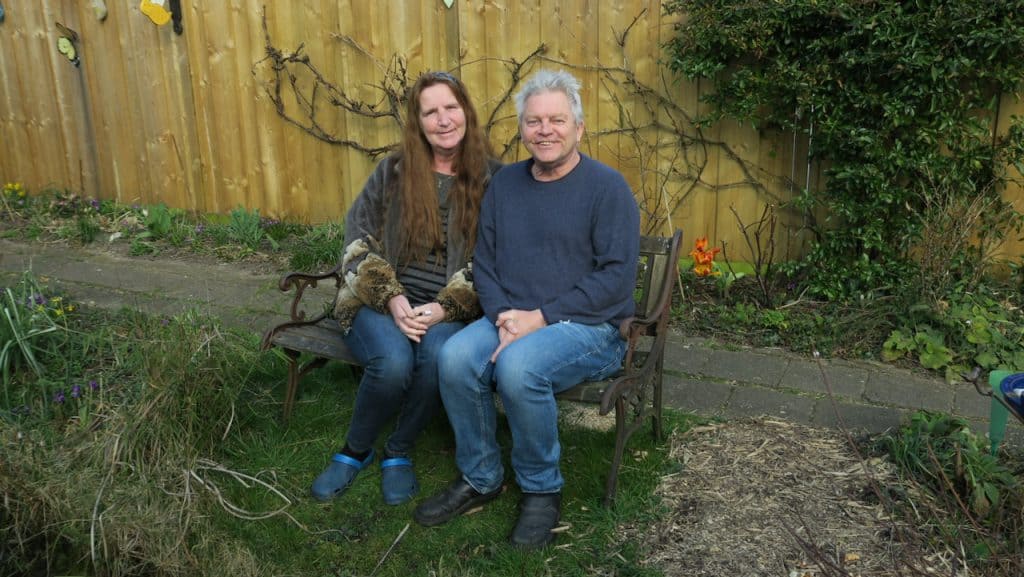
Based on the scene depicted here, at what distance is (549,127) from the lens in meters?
2.99

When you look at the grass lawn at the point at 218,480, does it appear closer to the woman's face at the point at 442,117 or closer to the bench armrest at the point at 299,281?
the bench armrest at the point at 299,281

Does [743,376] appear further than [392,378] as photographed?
Yes

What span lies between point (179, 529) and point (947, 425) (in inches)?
98.8

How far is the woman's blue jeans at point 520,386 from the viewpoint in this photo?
112 inches

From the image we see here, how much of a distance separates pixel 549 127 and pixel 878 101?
2.08 m

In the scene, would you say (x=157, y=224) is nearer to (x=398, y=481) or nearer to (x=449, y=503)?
(x=398, y=481)

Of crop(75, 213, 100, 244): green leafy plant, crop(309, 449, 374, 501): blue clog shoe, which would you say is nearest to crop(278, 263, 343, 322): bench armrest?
crop(309, 449, 374, 501): blue clog shoe

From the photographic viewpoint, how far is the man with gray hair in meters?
2.89

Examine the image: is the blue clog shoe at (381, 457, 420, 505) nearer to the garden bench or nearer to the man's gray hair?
the garden bench

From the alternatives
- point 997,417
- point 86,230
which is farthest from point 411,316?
point 86,230

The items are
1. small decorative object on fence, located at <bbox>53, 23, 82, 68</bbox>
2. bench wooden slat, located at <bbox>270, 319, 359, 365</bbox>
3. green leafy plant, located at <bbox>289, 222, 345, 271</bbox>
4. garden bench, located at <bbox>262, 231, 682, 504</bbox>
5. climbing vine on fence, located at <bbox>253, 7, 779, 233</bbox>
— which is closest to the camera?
garden bench, located at <bbox>262, 231, 682, 504</bbox>

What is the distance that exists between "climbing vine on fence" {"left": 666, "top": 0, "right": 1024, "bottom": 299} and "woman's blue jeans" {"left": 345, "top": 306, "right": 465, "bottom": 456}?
89.9 inches

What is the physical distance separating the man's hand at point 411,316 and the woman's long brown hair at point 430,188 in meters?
0.21

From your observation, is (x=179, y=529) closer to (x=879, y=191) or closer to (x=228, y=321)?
(x=228, y=321)
